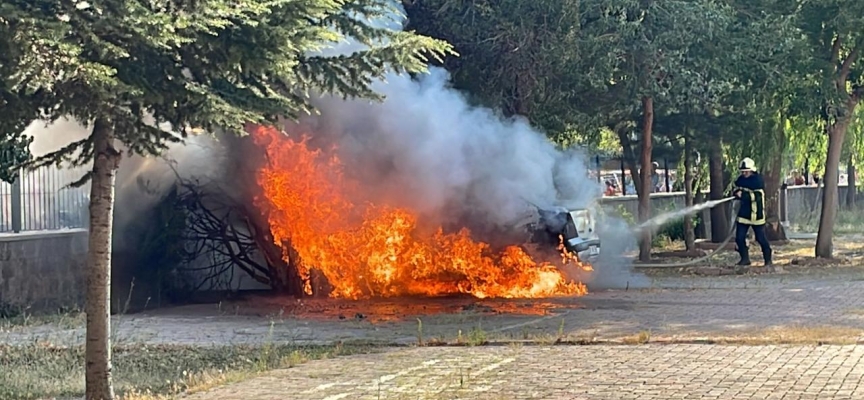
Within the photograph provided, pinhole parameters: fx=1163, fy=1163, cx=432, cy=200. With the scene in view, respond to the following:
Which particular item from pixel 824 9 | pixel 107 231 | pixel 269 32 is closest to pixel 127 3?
pixel 269 32

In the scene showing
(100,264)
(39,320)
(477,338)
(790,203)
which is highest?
(790,203)

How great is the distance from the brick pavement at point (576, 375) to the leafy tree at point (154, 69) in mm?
1801

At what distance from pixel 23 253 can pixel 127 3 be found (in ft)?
→ 29.0

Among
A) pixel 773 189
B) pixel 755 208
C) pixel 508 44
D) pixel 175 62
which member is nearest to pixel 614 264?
pixel 755 208

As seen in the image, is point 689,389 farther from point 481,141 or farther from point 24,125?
point 481,141

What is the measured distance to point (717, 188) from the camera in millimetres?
25594

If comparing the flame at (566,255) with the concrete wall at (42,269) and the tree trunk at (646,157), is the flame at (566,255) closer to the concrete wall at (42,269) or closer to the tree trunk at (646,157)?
the tree trunk at (646,157)

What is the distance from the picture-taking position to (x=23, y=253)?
48.3 feet

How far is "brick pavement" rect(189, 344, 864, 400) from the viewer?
329 inches

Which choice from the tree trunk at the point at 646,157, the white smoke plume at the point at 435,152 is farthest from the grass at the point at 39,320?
the tree trunk at the point at 646,157

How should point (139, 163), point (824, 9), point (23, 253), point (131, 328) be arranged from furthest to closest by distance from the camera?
point (824, 9) → point (139, 163) → point (23, 253) → point (131, 328)

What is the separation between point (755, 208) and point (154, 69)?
1447 cm

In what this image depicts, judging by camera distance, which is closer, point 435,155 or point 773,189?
point 435,155

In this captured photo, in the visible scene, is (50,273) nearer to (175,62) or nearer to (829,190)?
(175,62)
